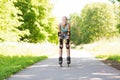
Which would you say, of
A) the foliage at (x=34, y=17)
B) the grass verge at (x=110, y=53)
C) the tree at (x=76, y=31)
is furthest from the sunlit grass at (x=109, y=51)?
the tree at (x=76, y=31)

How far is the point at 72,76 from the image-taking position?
1141cm

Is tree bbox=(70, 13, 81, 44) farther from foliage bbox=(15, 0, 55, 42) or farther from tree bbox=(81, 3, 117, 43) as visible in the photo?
foliage bbox=(15, 0, 55, 42)

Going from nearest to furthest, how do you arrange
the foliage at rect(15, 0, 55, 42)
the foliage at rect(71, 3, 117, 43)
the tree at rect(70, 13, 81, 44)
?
1. the foliage at rect(15, 0, 55, 42)
2. the foliage at rect(71, 3, 117, 43)
3. the tree at rect(70, 13, 81, 44)

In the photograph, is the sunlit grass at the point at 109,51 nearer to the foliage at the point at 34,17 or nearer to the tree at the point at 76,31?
the foliage at the point at 34,17

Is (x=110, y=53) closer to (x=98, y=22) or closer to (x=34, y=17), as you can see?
(x=34, y=17)

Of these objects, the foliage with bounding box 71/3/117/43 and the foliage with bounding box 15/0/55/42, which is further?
the foliage with bounding box 71/3/117/43

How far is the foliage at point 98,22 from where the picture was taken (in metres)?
92.6

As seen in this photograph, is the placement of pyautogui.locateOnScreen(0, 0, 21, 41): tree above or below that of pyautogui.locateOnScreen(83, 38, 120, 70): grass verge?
above

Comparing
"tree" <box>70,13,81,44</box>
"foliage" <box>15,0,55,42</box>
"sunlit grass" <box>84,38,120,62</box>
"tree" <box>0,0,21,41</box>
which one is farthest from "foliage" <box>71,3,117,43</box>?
"tree" <box>0,0,21,41</box>

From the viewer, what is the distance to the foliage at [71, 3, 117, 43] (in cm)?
9256

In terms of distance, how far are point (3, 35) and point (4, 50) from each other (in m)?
11.4

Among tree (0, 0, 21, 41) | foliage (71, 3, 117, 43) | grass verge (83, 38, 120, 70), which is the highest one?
foliage (71, 3, 117, 43)

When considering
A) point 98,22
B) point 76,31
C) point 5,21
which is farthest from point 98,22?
point 5,21

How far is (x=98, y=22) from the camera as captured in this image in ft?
307
